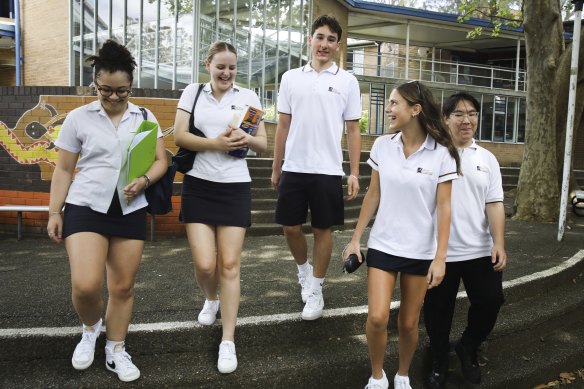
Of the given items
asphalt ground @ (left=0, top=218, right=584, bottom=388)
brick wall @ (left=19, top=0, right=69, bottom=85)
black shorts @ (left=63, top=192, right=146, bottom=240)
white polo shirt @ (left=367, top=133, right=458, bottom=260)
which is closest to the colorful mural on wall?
asphalt ground @ (left=0, top=218, right=584, bottom=388)

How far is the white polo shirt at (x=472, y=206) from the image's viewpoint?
10.8ft

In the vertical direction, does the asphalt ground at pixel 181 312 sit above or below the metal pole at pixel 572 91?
below

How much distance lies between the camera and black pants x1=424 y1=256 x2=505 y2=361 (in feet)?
11.0

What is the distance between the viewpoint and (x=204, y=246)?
320cm

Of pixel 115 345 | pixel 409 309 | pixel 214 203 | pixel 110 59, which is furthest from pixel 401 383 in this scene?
pixel 110 59

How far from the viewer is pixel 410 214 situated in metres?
2.95

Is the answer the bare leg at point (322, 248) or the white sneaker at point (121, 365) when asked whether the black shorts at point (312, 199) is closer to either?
the bare leg at point (322, 248)

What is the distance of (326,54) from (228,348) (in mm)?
2103

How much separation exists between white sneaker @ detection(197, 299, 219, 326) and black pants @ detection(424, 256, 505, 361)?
145 cm

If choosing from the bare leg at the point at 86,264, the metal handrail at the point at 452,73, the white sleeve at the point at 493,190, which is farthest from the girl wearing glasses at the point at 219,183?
the metal handrail at the point at 452,73

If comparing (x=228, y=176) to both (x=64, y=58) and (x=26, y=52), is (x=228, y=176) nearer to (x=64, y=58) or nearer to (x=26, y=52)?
(x=64, y=58)

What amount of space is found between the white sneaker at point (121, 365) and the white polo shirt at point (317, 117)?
1635 millimetres

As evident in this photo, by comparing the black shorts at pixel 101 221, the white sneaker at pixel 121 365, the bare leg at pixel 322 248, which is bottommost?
the white sneaker at pixel 121 365

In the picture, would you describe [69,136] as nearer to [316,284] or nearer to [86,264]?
[86,264]
